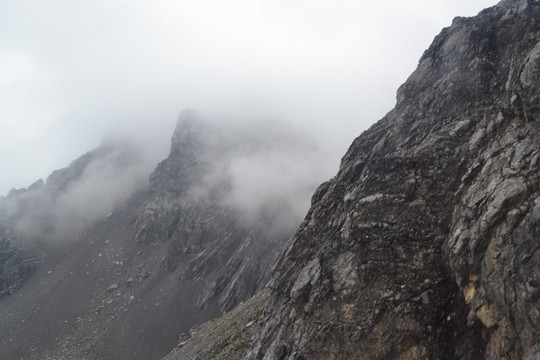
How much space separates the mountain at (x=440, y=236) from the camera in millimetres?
15734

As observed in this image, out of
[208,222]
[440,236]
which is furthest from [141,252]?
[440,236]

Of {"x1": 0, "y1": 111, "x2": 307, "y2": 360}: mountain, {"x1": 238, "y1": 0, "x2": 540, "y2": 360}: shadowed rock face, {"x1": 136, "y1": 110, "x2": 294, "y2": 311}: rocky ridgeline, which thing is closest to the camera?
{"x1": 238, "y1": 0, "x2": 540, "y2": 360}: shadowed rock face

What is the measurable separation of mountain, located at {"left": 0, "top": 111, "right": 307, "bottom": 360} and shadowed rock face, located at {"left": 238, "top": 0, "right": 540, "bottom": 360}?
8549 cm

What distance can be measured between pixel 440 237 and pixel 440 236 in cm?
7

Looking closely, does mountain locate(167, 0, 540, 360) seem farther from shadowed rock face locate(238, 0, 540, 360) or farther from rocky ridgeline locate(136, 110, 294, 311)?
rocky ridgeline locate(136, 110, 294, 311)

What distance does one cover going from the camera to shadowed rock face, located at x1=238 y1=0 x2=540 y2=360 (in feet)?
51.6

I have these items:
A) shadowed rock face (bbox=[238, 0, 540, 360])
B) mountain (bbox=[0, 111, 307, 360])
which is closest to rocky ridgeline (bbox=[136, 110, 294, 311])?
mountain (bbox=[0, 111, 307, 360])

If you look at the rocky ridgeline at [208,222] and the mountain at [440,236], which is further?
the rocky ridgeline at [208,222]

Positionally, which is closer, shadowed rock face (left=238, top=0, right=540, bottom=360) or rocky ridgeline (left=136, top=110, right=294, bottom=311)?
shadowed rock face (left=238, top=0, right=540, bottom=360)

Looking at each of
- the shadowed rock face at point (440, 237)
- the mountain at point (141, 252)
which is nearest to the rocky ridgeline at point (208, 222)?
the mountain at point (141, 252)

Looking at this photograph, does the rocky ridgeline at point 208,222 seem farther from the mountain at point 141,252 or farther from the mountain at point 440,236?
the mountain at point 440,236

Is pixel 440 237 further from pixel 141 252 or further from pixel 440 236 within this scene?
pixel 141 252

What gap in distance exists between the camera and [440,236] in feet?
66.9

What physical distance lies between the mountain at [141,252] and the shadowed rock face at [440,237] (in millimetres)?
85487
